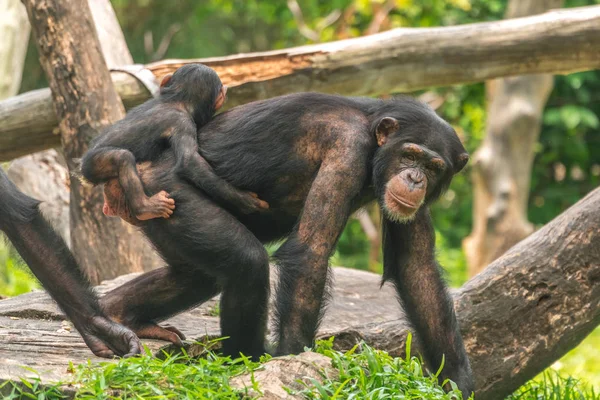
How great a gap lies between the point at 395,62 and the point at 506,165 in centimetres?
612

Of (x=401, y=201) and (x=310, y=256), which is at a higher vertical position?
(x=401, y=201)

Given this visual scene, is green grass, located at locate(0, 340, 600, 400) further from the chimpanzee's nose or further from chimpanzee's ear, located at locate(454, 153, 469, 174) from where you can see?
chimpanzee's ear, located at locate(454, 153, 469, 174)

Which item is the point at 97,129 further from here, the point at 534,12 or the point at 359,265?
the point at 359,265

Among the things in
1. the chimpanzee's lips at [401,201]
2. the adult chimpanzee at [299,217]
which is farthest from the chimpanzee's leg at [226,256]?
the chimpanzee's lips at [401,201]

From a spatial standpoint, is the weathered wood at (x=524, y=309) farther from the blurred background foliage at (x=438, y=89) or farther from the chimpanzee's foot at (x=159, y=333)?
the blurred background foliage at (x=438, y=89)

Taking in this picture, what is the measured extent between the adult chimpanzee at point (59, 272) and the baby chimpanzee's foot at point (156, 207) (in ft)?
1.46

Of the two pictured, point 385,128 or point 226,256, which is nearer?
point 226,256

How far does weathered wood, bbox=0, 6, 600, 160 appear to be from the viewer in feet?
22.7

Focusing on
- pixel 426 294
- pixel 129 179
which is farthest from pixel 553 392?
pixel 129 179

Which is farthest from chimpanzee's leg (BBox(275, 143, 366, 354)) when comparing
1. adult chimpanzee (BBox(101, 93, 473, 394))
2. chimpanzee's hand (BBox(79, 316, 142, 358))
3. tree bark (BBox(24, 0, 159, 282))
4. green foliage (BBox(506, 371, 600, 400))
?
tree bark (BBox(24, 0, 159, 282))

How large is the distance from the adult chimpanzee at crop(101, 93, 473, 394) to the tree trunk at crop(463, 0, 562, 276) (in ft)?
25.1

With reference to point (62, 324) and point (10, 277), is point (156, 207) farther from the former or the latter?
point (10, 277)

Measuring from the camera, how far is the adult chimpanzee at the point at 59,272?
450 centimetres

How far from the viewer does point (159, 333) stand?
496cm
